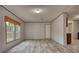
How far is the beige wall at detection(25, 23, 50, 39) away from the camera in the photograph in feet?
41.8

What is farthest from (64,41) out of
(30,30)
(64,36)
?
(30,30)

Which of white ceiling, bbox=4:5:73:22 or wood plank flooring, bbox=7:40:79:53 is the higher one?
white ceiling, bbox=4:5:73:22

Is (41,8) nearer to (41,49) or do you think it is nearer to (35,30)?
(41,49)

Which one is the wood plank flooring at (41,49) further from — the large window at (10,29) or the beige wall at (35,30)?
the beige wall at (35,30)

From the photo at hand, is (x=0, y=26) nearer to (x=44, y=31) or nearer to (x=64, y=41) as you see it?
(x=64, y=41)

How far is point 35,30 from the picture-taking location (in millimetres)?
12781

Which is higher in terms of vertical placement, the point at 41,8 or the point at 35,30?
the point at 41,8

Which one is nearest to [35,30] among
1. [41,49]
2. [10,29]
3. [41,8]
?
[10,29]

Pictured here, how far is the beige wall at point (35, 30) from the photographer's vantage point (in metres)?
12.7

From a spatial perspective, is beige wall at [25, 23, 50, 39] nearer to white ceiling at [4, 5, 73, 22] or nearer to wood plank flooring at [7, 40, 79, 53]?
white ceiling at [4, 5, 73, 22]

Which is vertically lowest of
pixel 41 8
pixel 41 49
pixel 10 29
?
pixel 41 49

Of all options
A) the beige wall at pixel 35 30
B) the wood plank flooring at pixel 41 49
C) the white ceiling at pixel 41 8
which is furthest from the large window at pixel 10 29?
the beige wall at pixel 35 30

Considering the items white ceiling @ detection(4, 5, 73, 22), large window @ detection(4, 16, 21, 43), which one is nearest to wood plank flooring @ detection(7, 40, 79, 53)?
large window @ detection(4, 16, 21, 43)
